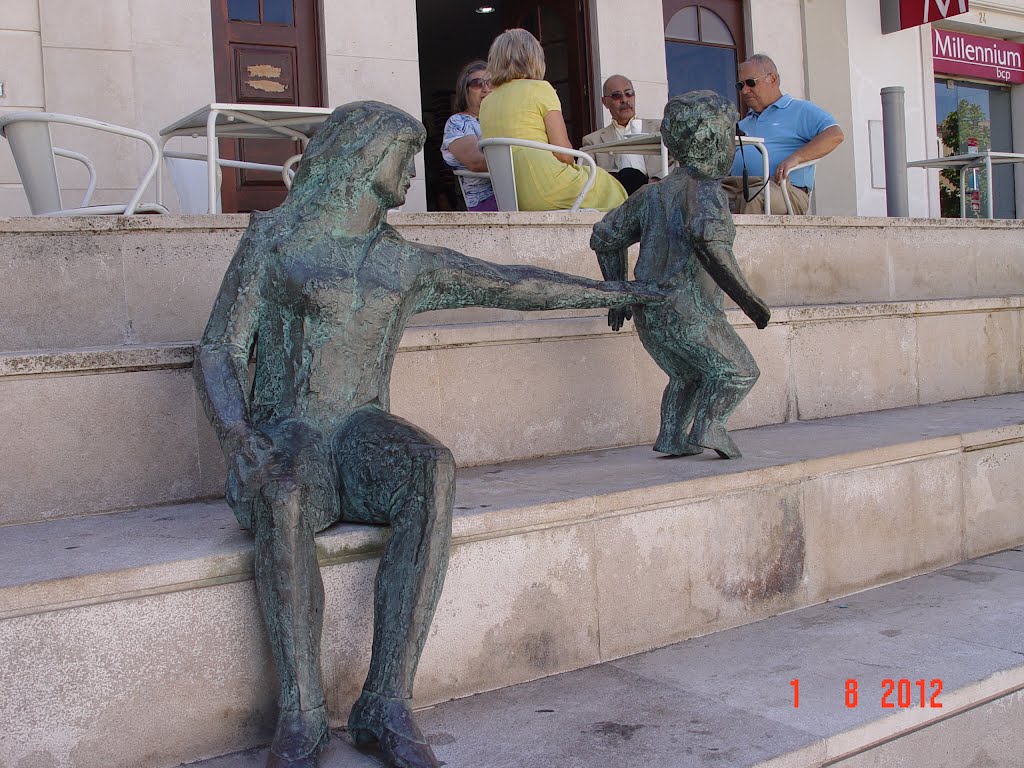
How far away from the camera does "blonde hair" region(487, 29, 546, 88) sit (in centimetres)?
607

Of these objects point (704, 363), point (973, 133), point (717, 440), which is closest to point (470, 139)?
point (704, 363)

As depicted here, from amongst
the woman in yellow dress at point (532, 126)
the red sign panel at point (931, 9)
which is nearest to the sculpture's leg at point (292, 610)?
the woman in yellow dress at point (532, 126)

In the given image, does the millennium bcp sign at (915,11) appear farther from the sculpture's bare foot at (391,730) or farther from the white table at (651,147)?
the sculpture's bare foot at (391,730)

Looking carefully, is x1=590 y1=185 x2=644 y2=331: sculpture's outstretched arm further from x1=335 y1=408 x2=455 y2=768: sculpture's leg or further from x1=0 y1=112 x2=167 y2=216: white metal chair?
x1=0 y1=112 x2=167 y2=216: white metal chair

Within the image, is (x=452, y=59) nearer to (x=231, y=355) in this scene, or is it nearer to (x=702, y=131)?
(x=702, y=131)

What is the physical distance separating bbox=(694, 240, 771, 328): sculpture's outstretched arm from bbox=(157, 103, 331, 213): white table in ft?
7.76

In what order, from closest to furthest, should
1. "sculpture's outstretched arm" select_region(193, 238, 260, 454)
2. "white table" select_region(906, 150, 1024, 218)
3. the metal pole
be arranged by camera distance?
"sculpture's outstretched arm" select_region(193, 238, 260, 454) < the metal pole < "white table" select_region(906, 150, 1024, 218)

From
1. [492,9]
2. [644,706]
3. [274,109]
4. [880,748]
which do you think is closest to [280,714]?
[644,706]

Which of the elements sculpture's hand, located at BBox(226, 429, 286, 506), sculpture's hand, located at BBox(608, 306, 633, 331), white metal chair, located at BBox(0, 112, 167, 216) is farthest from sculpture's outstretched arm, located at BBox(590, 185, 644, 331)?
white metal chair, located at BBox(0, 112, 167, 216)

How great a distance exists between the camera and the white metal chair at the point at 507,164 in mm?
5734

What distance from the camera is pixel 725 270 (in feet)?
11.8

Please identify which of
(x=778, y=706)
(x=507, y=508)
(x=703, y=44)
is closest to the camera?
(x=778, y=706)

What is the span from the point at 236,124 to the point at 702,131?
3248mm

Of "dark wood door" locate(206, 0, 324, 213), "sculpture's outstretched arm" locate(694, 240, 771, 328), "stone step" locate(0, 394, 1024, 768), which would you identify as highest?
"dark wood door" locate(206, 0, 324, 213)
